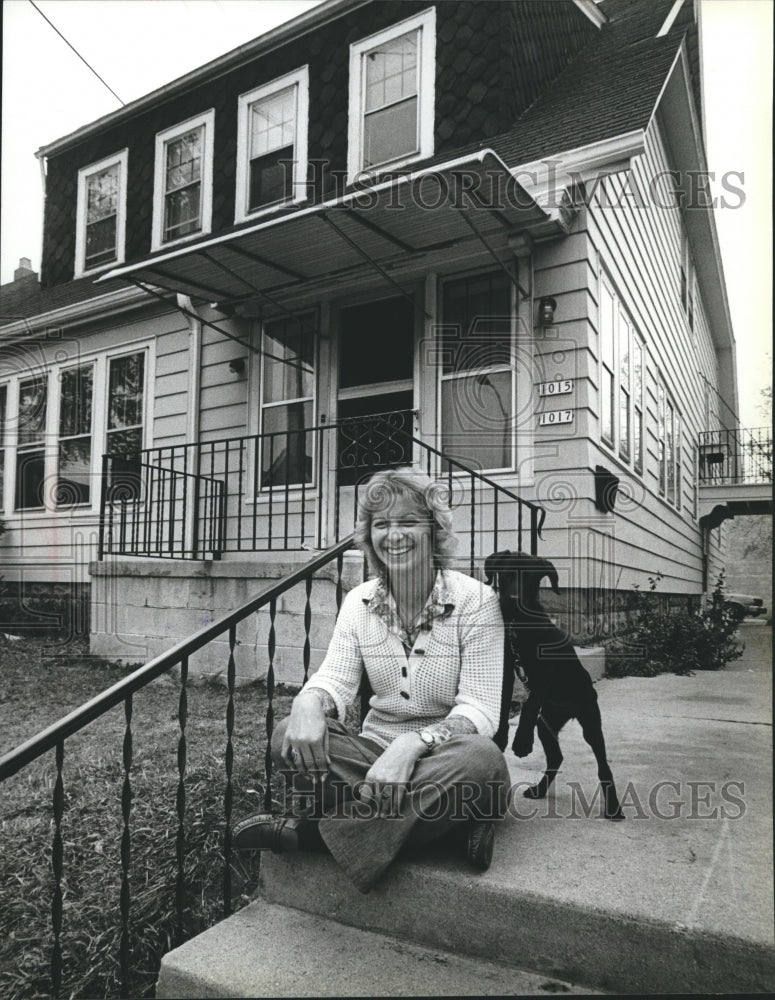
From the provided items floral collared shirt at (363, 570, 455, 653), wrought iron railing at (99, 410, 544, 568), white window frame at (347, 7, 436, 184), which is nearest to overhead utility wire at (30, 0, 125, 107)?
floral collared shirt at (363, 570, 455, 653)

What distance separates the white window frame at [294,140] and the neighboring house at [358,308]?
0.09ft

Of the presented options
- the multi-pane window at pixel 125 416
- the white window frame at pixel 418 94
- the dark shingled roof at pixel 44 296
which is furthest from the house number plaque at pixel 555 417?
the dark shingled roof at pixel 44 296

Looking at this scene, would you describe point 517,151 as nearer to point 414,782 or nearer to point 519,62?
point 519,62

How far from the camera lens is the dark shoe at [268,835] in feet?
6.46

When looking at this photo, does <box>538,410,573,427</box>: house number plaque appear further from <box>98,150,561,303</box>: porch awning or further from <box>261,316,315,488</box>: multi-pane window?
<box>261,316,315,488</box>: multi-pane window

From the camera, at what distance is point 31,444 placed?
9.03m

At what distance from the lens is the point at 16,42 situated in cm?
197

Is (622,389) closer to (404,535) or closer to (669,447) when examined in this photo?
(669,447)

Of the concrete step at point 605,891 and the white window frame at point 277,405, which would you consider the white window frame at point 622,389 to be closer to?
the white window frame at point 277,405

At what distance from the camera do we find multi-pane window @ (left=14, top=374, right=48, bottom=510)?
28.8 feet

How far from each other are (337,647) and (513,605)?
545 mm

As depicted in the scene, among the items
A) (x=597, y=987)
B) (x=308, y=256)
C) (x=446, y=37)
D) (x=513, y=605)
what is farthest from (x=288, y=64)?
(x=597, y=987)

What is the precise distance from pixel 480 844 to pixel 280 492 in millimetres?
4833

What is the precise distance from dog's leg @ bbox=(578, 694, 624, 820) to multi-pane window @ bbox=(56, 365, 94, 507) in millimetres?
7093
